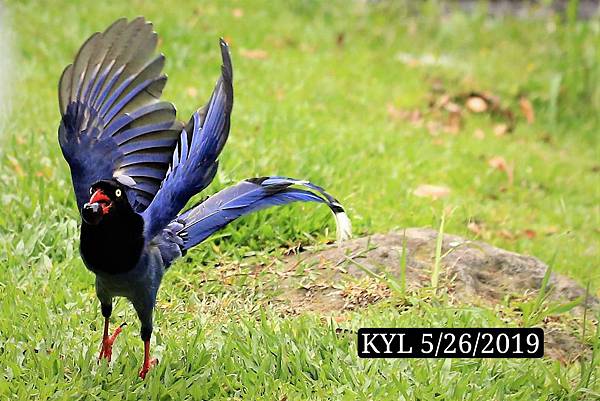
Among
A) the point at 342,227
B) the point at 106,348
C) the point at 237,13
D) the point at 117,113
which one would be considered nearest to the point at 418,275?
the point at 342,227

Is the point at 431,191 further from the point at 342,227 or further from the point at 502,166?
the point at 342,227

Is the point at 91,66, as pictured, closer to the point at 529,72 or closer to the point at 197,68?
the point at 197,68

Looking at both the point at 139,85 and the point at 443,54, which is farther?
the point at 443,54

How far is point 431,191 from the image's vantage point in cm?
454

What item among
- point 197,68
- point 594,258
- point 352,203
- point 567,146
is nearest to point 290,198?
point 352,203

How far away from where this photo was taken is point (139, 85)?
250 cm

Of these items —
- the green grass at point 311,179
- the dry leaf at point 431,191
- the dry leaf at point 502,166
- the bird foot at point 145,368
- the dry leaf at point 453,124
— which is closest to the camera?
the bird foot at point 145,368

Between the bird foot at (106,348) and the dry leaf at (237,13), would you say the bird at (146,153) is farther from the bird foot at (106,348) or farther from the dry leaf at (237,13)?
the dry leaf at (237,13)

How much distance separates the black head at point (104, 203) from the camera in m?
2.15

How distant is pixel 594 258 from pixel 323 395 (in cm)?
205

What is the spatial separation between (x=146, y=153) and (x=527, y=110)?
14.3 feet

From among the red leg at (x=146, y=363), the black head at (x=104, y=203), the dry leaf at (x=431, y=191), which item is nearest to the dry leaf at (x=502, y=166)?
the dry leaf at (x=431, y=191)

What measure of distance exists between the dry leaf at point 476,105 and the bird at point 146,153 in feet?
12.5

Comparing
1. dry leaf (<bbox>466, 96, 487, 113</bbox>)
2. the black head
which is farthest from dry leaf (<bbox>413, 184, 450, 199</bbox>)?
the black head
